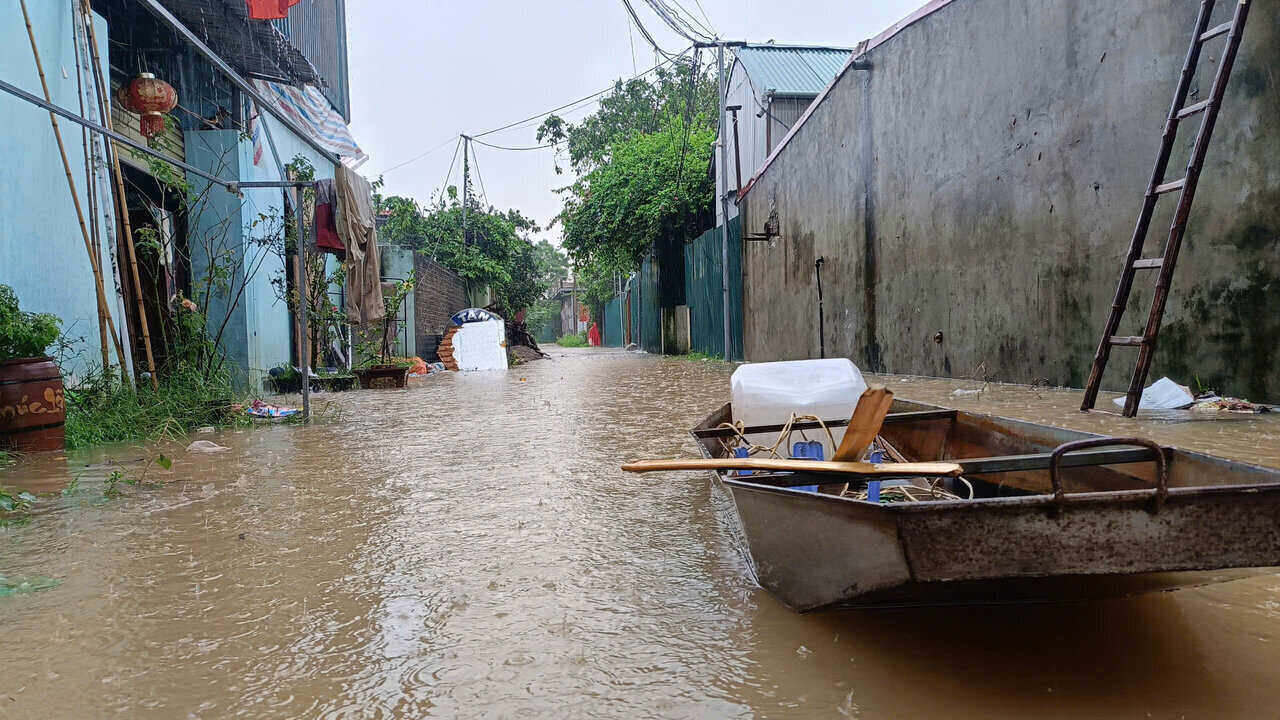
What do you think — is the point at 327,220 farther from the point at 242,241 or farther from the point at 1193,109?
the point at 1193,109

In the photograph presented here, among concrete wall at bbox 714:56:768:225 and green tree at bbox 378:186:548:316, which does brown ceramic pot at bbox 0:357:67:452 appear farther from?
green tree at bbox 378:186:548:316

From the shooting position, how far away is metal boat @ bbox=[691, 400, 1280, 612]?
51.8 inches

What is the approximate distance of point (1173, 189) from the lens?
4465mm

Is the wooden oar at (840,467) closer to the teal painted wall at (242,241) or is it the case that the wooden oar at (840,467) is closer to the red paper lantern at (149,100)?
the red paper lantern at (149,100)

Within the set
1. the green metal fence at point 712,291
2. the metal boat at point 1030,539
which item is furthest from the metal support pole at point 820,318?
the metal boat at point 1030,539

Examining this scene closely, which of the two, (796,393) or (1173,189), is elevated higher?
(1173,189)

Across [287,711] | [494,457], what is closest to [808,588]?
[287,711]

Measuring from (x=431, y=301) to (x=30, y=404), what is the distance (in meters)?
13.6

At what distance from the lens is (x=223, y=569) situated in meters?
2.33

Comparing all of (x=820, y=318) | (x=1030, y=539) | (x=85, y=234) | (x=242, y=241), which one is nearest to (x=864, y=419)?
(x=1030, y=539)

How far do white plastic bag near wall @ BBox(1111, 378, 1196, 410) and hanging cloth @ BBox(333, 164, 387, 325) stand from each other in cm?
671

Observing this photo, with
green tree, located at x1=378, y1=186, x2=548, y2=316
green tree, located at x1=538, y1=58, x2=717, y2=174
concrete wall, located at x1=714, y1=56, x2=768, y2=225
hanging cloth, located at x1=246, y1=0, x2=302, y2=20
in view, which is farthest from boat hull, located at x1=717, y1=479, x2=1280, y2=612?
green tree, located at x1=538, y1=58, x2=717, y2=174

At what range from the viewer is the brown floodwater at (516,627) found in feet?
4.84

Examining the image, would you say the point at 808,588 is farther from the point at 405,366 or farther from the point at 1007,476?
the point at 405,366
